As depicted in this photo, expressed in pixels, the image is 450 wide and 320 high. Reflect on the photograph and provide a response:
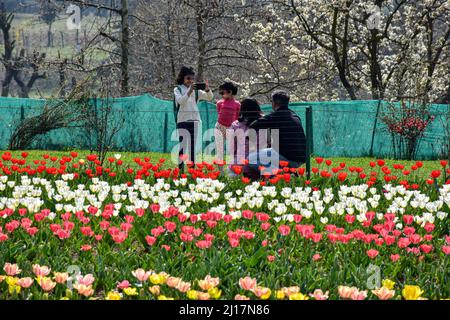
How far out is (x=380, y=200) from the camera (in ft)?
23.9

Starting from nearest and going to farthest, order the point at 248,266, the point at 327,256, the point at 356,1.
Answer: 1. the point at 248,266
2. the point at 327,256
3. the point at 356,1

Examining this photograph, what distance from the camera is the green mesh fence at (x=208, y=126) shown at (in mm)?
18703

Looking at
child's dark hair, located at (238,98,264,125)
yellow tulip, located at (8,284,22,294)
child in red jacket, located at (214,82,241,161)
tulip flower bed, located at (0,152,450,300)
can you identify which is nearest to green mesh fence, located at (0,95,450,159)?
child in red jacket, located at (214,82,241,161)

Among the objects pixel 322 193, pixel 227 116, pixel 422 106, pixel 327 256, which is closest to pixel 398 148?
pixel 422 106

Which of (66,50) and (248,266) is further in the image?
(66,50)

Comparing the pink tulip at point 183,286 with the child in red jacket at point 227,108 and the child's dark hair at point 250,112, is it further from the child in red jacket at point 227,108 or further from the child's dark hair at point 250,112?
the child in red jacket at point 227,108

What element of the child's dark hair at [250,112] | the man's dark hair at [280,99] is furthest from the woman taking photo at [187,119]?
the man's dark hair at [280,99]

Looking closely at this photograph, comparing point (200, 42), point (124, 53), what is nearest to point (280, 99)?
point (200, 42)

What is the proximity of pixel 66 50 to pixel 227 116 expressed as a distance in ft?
458

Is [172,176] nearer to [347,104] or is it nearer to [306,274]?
[306,274]

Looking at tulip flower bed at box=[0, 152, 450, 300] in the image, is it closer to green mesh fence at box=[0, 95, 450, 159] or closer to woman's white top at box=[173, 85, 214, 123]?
woman's white top at box=[173, 85, 214, 123]

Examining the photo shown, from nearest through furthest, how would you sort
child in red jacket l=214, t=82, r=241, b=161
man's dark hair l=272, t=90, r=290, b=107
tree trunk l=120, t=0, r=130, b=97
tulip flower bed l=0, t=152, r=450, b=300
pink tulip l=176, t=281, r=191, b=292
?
pink tulip l=176, t=281, r=191, b=292 < tulip flower bed l=0, t=152, r=450, b=300 < man's dark hair l=272, t=90, r=290, b=107 < child in red jacket l=214, t=82, r=241, b=161 < tree trunk l=120, t=0, r=130, b=97

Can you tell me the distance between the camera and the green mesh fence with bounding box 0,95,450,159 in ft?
61.4
